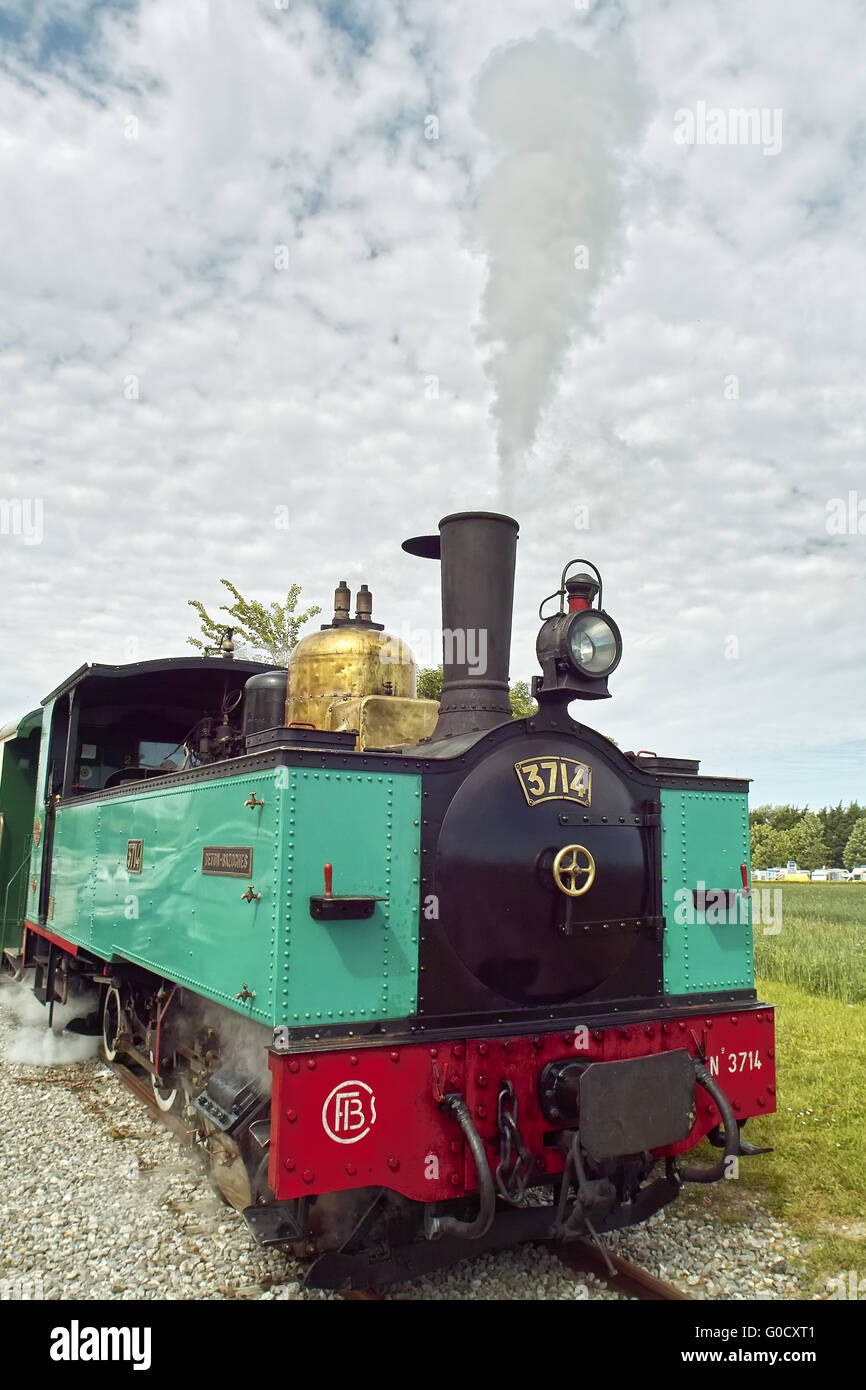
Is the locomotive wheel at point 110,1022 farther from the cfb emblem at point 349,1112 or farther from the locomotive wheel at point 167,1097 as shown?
the cfb emblem at point 349,1112

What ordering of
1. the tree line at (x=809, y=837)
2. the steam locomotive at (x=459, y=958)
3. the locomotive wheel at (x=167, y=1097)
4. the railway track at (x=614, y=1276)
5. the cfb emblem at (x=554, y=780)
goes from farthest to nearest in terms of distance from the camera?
1. the tree line at (x=809, y=837)
2. the locomotive wheel at (x=167, y=1097)
3. the cfb emblem at (x=554, y=780)
4. the railway track at (x=614, y=1276)
5. the steam locomotive at (x=459, y=958)

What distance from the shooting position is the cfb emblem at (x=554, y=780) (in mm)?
3689

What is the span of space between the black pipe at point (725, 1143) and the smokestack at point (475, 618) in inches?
65.5

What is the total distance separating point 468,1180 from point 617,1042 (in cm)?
84

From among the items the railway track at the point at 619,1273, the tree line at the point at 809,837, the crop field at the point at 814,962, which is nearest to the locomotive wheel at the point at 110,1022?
the railway track at the point at 619,1273

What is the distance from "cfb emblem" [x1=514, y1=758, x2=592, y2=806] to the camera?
12.1 feet

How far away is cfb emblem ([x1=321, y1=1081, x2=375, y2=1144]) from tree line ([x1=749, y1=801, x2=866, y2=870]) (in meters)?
79.1

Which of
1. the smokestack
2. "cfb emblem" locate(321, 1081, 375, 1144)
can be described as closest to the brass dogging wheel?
the smokestack

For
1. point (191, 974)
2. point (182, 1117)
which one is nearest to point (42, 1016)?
point (182, 1117)

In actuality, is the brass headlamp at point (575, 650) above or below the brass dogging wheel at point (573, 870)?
above

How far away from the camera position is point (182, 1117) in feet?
16.3

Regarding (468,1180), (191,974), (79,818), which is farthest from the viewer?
(79,818)

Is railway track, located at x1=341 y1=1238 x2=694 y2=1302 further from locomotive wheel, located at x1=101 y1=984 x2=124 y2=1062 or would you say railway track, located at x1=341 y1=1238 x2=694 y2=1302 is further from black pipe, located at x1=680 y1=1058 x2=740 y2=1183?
locomotive wheel, located at x1=101 y1=984 x2=124 y2=1062
